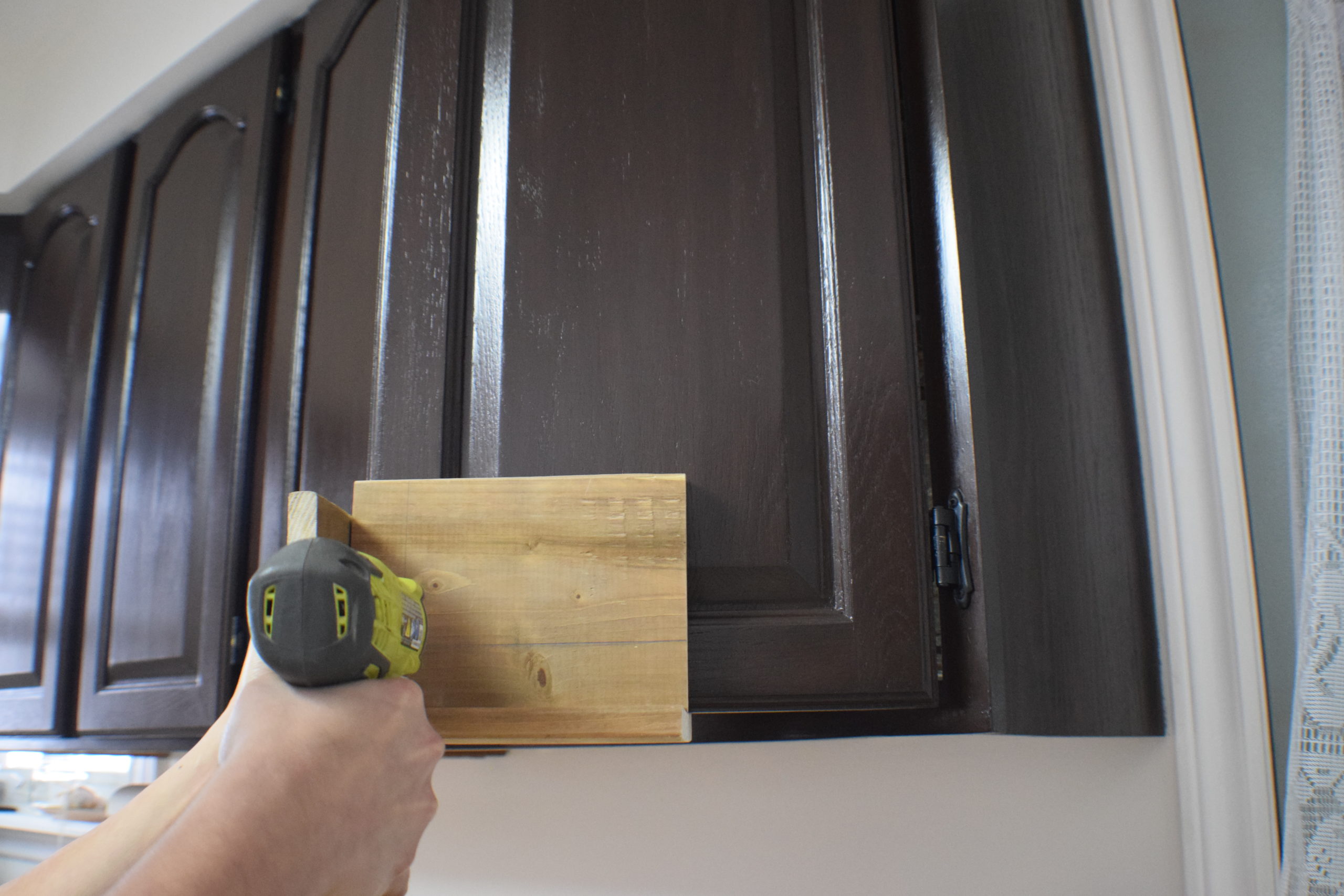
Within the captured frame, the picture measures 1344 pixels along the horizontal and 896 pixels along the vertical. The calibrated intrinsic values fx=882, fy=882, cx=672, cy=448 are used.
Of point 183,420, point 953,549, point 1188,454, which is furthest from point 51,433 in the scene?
point 1188,454

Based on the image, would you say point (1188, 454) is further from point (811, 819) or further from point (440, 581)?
point (440, 581)

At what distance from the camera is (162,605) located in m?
1.09

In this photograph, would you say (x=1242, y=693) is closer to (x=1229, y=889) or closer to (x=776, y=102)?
(x=1229, y=889)

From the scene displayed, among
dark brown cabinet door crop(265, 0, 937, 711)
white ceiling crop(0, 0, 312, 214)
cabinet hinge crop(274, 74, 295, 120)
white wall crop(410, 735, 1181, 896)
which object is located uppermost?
white ceiling crop(0, 0, 312, 214)

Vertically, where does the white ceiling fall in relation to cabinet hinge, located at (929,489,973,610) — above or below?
above

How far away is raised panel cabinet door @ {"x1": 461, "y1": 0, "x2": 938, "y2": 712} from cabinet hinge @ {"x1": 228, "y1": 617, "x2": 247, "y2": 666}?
0.46m

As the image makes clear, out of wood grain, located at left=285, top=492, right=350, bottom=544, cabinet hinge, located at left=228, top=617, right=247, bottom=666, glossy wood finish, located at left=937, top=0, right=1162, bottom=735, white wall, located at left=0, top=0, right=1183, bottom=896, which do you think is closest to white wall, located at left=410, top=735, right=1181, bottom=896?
white wall, located at left=0, top=0, right=1183, bottom=896

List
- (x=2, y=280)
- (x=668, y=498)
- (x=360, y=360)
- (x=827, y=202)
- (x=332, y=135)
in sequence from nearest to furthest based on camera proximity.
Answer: (x=668, y=498), (x=827, y=202), (x=360, y=360), (x=332, y=135), (x=2, y=280)

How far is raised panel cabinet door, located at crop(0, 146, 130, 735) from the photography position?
124 cm

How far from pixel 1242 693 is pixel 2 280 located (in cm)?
196

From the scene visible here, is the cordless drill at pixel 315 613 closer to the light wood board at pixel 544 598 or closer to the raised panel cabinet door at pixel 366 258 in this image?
the light wood board at pixel 544 598

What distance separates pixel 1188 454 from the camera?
797mm

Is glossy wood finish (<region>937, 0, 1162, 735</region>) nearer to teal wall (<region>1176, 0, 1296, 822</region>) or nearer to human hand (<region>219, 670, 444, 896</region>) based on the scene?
teal wall (<region>1176, 0, 1296, 822</region>)

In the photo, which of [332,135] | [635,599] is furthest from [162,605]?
[635,599]
